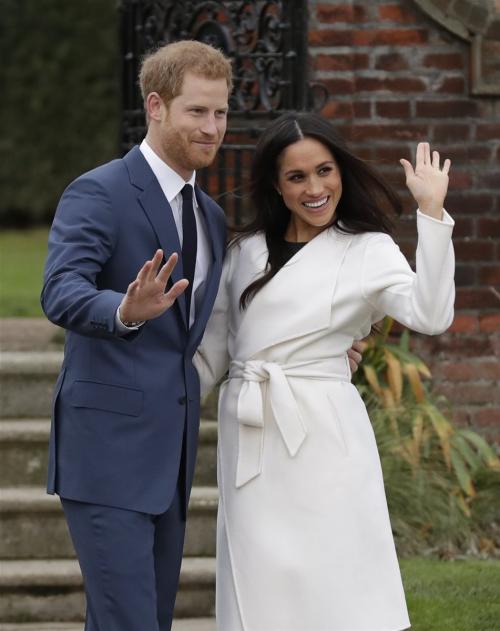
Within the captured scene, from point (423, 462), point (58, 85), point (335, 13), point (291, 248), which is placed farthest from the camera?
point (58, 85)

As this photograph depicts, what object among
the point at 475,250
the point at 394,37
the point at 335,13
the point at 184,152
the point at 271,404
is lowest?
the point at 475,250

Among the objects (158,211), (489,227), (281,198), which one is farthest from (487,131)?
(158,211)

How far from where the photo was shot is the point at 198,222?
4301 mm

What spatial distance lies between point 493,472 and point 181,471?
2794 millimetres

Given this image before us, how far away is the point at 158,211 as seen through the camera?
13.4 ft

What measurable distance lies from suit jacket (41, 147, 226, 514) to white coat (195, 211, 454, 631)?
21 cm

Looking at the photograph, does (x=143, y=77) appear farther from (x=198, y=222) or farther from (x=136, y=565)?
(x=136, y=565)

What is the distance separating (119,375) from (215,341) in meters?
0.43

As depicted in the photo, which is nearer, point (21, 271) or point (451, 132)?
point (451, 132)

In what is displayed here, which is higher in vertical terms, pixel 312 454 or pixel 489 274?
pixel 312 454

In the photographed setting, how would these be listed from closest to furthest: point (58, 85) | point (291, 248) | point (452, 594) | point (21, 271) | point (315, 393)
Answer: point (315, 393), point (291, 248), point (452, 594), point (21, 271), point (58, 85)

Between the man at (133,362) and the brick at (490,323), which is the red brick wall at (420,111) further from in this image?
the man at (133,362)

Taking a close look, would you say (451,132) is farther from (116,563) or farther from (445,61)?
(116,563)

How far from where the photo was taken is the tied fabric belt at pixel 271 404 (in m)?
4.10
